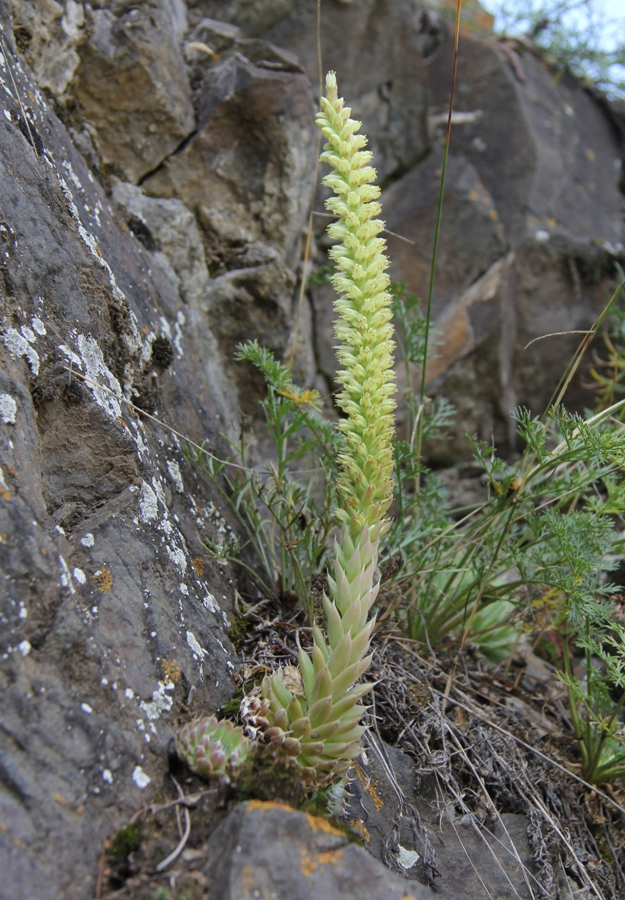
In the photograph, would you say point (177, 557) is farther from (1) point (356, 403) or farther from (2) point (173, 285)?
(2) point (173, 285)

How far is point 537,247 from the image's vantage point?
507 cm

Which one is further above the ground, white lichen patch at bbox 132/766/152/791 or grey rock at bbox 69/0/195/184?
grey rock at bbox 69/0/195/184

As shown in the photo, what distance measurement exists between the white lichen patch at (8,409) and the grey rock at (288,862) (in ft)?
3.84

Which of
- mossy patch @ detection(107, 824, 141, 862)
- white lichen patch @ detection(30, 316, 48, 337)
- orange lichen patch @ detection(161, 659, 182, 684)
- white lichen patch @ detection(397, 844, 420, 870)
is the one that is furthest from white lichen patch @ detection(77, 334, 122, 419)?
Answer: white lichen patch @ detection(397, 844, 420, 870)

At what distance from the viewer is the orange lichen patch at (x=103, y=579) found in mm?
1943

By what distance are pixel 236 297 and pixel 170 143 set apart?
2.90 feet

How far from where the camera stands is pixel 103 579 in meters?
1.96

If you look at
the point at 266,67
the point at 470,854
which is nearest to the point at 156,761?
the point at 470,854

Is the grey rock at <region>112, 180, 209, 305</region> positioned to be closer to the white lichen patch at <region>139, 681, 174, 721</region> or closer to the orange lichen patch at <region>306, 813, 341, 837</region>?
the white lichen patch at <region>139, 681, 174, 721</region>

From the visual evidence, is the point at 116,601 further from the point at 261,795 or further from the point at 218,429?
the point at 218,429

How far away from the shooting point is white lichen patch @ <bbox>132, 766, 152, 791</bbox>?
1.74 m

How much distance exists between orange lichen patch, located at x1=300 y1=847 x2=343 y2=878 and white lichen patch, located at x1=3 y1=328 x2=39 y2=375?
150cm

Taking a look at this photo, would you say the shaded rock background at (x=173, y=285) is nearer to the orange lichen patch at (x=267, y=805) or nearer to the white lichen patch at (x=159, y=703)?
the white lichen patch at (x=159, y=703)

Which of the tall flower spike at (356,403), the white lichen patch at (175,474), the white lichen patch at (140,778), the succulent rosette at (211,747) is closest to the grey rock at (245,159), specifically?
the white lichen patch at (175,474)
